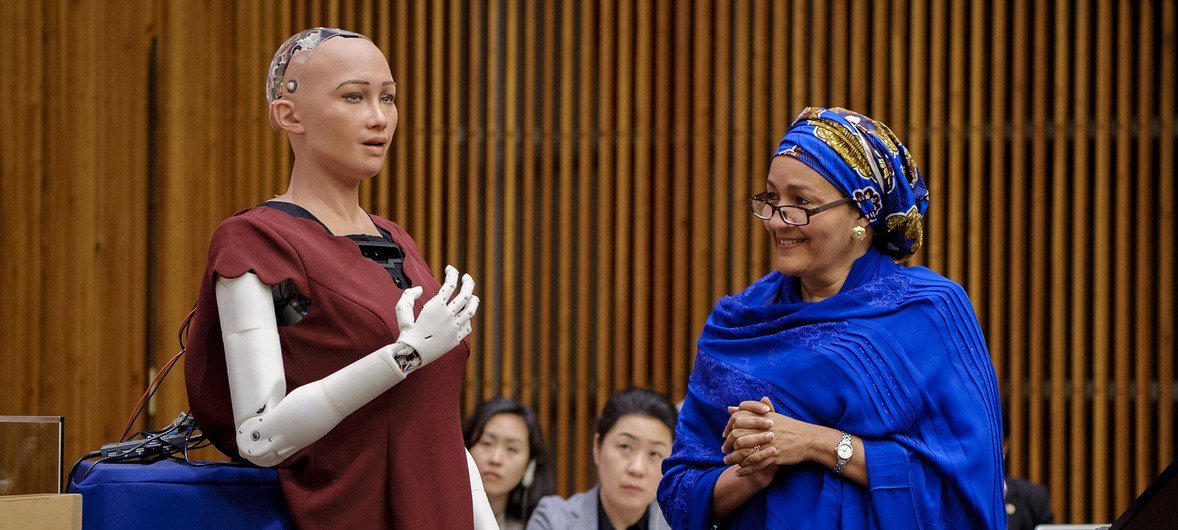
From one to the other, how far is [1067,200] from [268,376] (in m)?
4.09

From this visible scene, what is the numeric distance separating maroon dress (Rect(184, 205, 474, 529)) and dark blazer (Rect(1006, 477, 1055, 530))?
298cm

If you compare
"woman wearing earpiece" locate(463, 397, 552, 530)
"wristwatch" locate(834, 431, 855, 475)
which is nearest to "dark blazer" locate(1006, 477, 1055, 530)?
"woman wearing earpiece" locate(463, 397, 552, 530)

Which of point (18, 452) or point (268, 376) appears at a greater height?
point (268, 376)

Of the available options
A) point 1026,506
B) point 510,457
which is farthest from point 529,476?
point 1026,506

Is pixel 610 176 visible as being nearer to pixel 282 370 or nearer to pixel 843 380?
pixel 843 380

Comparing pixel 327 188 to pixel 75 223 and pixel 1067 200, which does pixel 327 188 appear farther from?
pixel 1067 200

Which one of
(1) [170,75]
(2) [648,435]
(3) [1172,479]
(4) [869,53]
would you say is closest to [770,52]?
(4) [869,53]

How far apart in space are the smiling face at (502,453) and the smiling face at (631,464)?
1.13 feet

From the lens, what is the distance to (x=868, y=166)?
7.20 ft

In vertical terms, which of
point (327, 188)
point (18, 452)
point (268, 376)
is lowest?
point (18, 452)

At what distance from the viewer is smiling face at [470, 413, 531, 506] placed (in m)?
4.22

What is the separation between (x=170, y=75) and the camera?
5035 mm

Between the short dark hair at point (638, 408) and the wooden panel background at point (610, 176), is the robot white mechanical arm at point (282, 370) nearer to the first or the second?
the short dark hair at point (638, 408)

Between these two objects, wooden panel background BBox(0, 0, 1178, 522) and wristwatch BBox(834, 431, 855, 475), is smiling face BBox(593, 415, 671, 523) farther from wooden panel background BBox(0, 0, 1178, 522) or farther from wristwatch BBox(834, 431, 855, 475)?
wristwatch BBox(834, 431, 855, 475)
